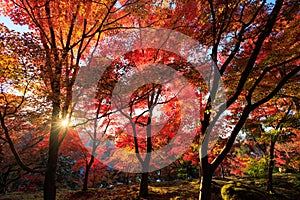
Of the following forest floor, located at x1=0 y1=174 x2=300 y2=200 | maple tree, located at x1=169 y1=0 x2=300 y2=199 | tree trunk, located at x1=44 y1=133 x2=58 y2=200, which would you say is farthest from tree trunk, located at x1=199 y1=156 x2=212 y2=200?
tree trunk, located at x1=44 y1=133 x2=58 y2=200

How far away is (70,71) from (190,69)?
4962mm

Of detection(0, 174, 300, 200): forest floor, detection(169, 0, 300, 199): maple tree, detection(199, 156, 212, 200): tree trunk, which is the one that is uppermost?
detection(169, 0, 300, 199): maple tree

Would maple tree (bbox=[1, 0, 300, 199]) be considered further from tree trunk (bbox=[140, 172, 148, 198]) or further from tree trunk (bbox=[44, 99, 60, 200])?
tree trunk (bbox=[140, 172, 148, 198])

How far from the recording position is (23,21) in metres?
7.61

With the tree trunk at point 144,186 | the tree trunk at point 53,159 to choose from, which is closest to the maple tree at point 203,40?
the tree trunk at point 53,159

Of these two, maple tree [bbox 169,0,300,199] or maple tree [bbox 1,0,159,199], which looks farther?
maple tree [bbox 1,0,159,199]

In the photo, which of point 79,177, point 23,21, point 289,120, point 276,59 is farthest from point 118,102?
point 79,177

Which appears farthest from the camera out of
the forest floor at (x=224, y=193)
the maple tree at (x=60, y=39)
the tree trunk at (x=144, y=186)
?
the tree trunk at (x=144, y=186)

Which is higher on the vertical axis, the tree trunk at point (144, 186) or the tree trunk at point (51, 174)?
the tree trunk at point (51, 174)

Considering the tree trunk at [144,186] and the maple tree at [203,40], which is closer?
the maple tree at [203,40]

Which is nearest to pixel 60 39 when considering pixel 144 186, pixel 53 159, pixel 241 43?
pixel 53 159

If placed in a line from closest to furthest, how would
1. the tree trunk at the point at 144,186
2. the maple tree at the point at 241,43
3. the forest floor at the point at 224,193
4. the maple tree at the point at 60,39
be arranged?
the maple tree at the point at 241,43
the maple tree at the point at 60,39
the forest floor at the point at 224,193
the tree trunk at the point at 144,186

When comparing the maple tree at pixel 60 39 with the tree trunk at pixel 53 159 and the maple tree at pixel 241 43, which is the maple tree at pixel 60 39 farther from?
the maple tree at pixel 241 43

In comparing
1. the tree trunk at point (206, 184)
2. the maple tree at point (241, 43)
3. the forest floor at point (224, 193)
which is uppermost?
the maple tree at point (241, 43)
